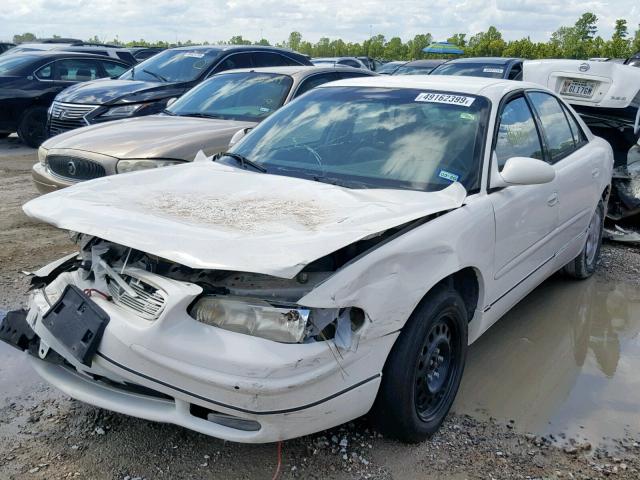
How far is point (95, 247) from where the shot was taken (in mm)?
2785

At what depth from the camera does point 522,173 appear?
11.0 ft

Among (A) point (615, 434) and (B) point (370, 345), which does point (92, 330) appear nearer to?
(B) point (370, 345)

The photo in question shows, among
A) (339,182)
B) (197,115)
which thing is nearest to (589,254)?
(339,182)

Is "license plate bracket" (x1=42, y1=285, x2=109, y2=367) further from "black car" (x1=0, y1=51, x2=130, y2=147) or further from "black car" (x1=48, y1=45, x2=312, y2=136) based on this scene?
"black car" (x1=0, y1=51, x2=130, y2=147)

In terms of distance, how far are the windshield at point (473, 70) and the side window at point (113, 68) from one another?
608 centimetres

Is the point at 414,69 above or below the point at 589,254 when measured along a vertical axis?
above

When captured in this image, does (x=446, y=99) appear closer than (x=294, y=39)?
Yes

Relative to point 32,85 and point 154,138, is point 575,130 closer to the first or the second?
point 154,138

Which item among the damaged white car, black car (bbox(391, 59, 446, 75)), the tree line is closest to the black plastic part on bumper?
the damaged white car

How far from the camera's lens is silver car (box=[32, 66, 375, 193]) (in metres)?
5.51

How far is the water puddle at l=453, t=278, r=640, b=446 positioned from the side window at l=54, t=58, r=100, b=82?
9.64m

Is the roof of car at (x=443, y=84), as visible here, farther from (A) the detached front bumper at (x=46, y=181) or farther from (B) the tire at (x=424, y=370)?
(A) the detached front bumper at (x=46, y=181)

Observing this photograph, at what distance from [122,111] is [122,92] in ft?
1.04

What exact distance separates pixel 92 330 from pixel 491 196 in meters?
2.09
